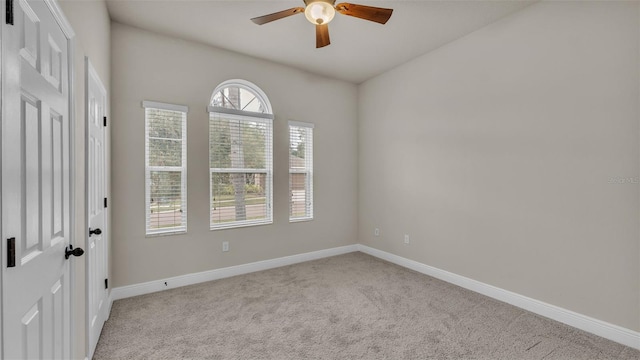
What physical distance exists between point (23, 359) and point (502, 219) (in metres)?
3.58

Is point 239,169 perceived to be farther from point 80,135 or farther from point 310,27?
point 80,135

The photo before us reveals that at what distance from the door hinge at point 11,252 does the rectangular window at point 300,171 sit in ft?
10.9

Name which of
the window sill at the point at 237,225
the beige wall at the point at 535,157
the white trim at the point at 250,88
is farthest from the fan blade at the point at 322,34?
the window sill at the point at 237,225

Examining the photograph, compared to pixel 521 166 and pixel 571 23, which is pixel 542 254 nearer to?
pixel 521 166

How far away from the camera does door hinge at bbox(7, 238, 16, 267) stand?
98 centimetres

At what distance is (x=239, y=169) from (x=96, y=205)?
1.74m

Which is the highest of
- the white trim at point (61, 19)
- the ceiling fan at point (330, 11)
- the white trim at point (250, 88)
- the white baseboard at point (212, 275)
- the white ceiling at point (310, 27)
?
the white ceiling at point (310, 27)

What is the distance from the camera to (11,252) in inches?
39.1

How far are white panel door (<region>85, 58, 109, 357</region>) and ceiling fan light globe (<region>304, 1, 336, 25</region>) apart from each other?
5.28 feet

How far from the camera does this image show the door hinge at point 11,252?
38.6 inches

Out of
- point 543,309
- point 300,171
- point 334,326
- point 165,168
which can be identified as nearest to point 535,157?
point 543,309

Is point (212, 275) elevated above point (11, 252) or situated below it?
below

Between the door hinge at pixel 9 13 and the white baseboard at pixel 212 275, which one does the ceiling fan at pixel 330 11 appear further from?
the white baseboard at pixel 212 275

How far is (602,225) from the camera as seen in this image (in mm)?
2373
